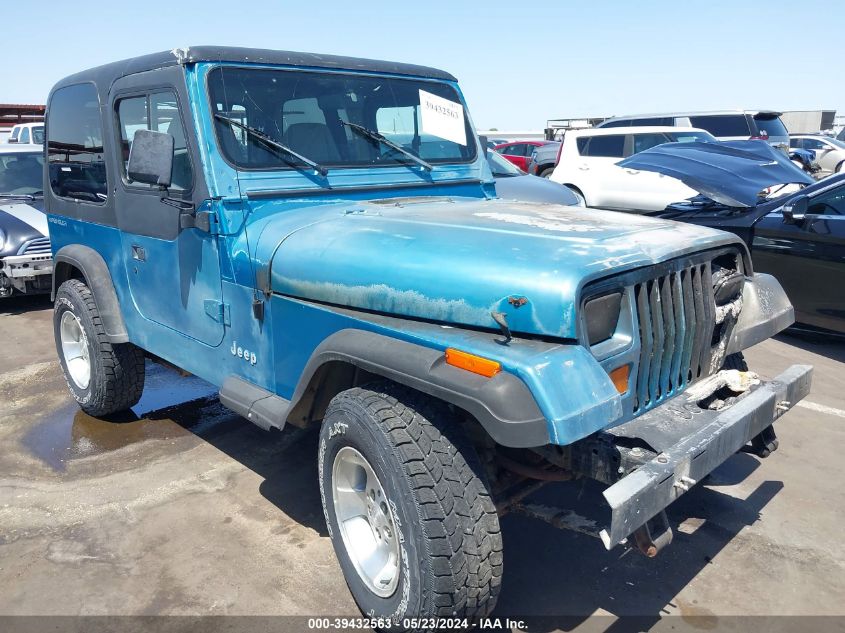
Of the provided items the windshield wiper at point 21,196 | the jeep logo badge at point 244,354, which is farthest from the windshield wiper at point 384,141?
the windshield wiper at point 21,196

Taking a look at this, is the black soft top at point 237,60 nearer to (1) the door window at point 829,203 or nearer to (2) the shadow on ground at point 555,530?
(2) the shadow on ground at point 555,530

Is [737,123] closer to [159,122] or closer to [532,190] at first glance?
[532,190]

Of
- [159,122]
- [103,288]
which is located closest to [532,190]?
[103,288]

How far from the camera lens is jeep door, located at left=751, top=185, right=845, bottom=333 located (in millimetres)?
5590

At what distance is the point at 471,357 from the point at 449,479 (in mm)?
408

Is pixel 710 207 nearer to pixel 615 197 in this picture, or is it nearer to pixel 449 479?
pixel 615 197

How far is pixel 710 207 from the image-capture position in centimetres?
690

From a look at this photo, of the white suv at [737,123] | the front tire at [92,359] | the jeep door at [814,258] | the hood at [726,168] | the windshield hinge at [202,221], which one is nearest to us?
the windshield hinge at [202,221]

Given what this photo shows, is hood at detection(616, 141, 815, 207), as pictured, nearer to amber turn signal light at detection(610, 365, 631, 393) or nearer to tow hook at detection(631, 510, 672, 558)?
amber turn signal light at detection(610, 365, 631, 393)

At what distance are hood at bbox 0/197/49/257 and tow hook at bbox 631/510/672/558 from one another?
6.91 meters

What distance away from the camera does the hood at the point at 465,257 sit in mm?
2258

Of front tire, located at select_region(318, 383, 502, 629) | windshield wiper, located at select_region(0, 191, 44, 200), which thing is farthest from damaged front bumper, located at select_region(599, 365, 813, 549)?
windshield wiper, located at select_region(0, 191, 44, 200)

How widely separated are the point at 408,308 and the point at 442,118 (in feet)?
5.84

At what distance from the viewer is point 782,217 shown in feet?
20.0
